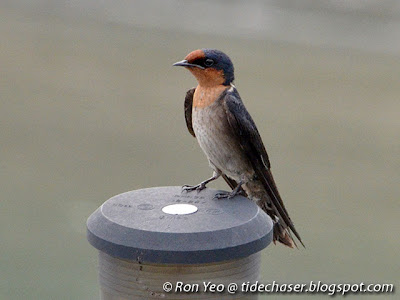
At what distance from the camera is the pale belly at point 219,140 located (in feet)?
13.1

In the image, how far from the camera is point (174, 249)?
8.61ft

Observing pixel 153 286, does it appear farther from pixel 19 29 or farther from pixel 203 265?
pixel 19 29

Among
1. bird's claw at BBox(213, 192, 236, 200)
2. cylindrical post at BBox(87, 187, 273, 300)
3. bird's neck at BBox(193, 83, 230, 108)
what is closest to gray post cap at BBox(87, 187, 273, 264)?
cylindrical post at BBox(87, 187, 273, 300)

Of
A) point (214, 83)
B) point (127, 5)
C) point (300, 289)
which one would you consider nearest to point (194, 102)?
point (214, 83)

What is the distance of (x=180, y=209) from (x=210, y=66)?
1.12 meters

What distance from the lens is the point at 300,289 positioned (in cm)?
344

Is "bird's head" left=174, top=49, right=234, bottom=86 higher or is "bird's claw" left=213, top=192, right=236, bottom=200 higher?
"bird's head" left=174, top=49, right=234, bottom=86

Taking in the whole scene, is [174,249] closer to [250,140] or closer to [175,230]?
[175,230]

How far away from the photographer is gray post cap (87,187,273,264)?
2.64 m

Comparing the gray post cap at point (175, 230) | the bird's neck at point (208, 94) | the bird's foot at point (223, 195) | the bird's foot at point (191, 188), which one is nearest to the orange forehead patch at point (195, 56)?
the bird's neck at point (208, 94)

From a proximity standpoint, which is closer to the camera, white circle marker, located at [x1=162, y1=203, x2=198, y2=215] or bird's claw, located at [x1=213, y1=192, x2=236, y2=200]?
white circle marker, located at [x1=162, y1=203, x2=198, y2=215]

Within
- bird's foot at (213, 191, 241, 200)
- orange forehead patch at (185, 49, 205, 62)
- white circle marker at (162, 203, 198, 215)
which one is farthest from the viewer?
orange forehead patch at (185, 49, 205, 62)

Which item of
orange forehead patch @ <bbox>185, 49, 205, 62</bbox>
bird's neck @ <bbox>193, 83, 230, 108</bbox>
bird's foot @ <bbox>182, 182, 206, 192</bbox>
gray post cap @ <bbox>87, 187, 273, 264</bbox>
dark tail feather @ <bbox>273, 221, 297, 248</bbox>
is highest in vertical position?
orange forehead patch @ <bbox>185, 49, 205, 62</bbox>

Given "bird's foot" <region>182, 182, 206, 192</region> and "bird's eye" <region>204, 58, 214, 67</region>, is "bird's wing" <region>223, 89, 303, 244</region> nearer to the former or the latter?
"bird's eye" <region>204, 58, 214, 67</region>
